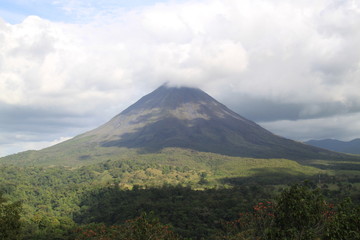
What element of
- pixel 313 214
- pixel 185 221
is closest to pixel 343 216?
pixel 313 214

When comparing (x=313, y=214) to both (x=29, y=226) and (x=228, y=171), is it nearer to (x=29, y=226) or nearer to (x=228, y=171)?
(x=29, y=226)

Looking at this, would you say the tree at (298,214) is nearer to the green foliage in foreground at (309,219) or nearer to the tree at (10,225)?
the green foliage in foreground at (309,219)

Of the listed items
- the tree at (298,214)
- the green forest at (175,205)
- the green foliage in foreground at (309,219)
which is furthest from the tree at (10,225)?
the tree at (298,214)

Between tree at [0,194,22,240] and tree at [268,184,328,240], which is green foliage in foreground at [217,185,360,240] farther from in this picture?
tree at [0,194,22,240]

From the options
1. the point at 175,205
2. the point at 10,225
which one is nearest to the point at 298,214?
the point at 10,225

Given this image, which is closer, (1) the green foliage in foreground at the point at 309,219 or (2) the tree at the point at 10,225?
(1) the green foliage in foreground at the point at 309,219

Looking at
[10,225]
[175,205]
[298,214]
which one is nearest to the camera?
[298,214]

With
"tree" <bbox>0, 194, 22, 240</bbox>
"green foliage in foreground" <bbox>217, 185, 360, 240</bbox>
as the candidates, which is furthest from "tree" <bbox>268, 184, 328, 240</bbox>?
"tree" <bbox>0, 194, 22, 240</bbox>

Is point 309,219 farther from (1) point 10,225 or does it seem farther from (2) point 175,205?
(2) point 175,205
